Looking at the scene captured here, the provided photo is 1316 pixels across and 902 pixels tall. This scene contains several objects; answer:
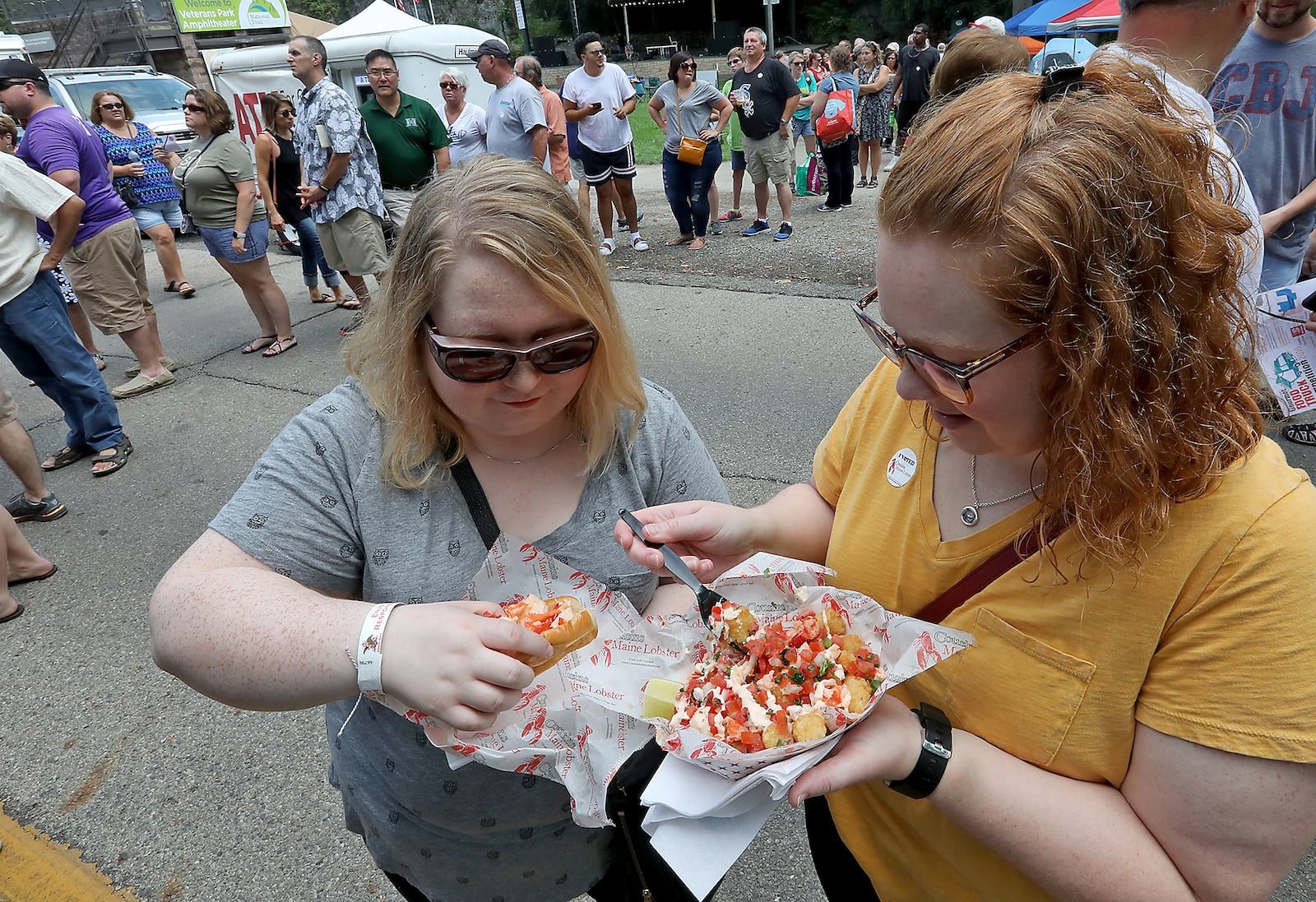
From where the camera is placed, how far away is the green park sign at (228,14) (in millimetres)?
21859

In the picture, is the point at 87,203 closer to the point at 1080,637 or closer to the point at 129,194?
the point at 129,194

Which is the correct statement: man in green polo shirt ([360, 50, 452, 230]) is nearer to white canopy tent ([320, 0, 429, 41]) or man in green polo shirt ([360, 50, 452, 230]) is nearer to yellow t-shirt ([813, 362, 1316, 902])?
yellow t-shirt ([813, 362, 1316, 902])

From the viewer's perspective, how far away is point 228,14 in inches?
887

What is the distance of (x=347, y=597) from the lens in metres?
1.51

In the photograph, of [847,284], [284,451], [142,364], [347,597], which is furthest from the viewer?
[847,284]

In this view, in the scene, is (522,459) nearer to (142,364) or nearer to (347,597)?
(347,597)

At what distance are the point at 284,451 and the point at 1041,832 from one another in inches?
55.2

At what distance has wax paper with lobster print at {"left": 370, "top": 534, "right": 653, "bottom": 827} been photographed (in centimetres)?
127

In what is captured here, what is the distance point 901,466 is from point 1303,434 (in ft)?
13.3

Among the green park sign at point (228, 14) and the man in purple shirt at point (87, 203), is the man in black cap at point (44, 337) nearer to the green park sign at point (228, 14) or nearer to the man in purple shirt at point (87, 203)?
the man in purple shirt at point (87, 203)

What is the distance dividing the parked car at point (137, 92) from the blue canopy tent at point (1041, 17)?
49.6 feet

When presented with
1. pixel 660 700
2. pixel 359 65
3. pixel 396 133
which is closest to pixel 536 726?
pixel 660 700

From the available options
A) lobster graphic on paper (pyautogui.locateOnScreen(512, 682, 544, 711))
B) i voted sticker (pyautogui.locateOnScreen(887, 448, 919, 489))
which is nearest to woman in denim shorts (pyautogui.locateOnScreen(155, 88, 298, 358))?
lobster graphic on paper (pyautogui.locateOnScreen(512, 682, 544, 711))

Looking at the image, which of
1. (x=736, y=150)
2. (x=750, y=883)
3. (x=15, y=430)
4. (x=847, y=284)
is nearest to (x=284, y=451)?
(x=750, y=883)
